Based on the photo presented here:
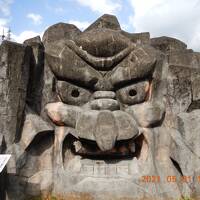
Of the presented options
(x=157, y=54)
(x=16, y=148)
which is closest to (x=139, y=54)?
(x=157, y=54)

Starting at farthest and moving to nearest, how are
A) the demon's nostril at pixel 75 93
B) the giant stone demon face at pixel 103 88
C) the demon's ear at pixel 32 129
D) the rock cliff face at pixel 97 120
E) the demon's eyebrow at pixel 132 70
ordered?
the demon's nostril at pixel 75 93, the demon's eyebrow at pixel 132 70, the giant stone demon face at pixel 103 88, the demon's ear at pixel 32 129, the rock cliff face at pixel 97 120

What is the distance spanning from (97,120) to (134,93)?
2.83 ft

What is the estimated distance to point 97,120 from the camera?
17.2 feet

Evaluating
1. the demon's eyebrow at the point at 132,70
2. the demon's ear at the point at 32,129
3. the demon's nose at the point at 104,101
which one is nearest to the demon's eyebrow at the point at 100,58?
the demon's eyebrow at the point at 132,70

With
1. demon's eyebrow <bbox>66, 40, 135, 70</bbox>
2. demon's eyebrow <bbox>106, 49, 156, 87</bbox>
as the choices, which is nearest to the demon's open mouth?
demon's eyebrow <bbox>106, 49, 156, 87</bbox>

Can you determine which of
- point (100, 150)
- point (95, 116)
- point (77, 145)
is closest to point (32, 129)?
point (77, 145)

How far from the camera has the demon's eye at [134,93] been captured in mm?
5617

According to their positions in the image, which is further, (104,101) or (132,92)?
(132,92)

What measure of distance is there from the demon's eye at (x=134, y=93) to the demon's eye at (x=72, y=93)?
592 mm

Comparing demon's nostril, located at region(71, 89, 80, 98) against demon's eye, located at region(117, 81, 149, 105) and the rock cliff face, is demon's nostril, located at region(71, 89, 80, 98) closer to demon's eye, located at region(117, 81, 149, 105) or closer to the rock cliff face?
the rock cliff face

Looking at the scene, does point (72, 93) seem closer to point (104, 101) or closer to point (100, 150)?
point (104, 101)

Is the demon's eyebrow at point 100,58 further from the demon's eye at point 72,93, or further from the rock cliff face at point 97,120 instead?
the demon's eye at point 72,93

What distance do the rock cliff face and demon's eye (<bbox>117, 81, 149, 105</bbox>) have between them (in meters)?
0.02

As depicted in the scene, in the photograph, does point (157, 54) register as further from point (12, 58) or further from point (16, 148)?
point (16, 148)
